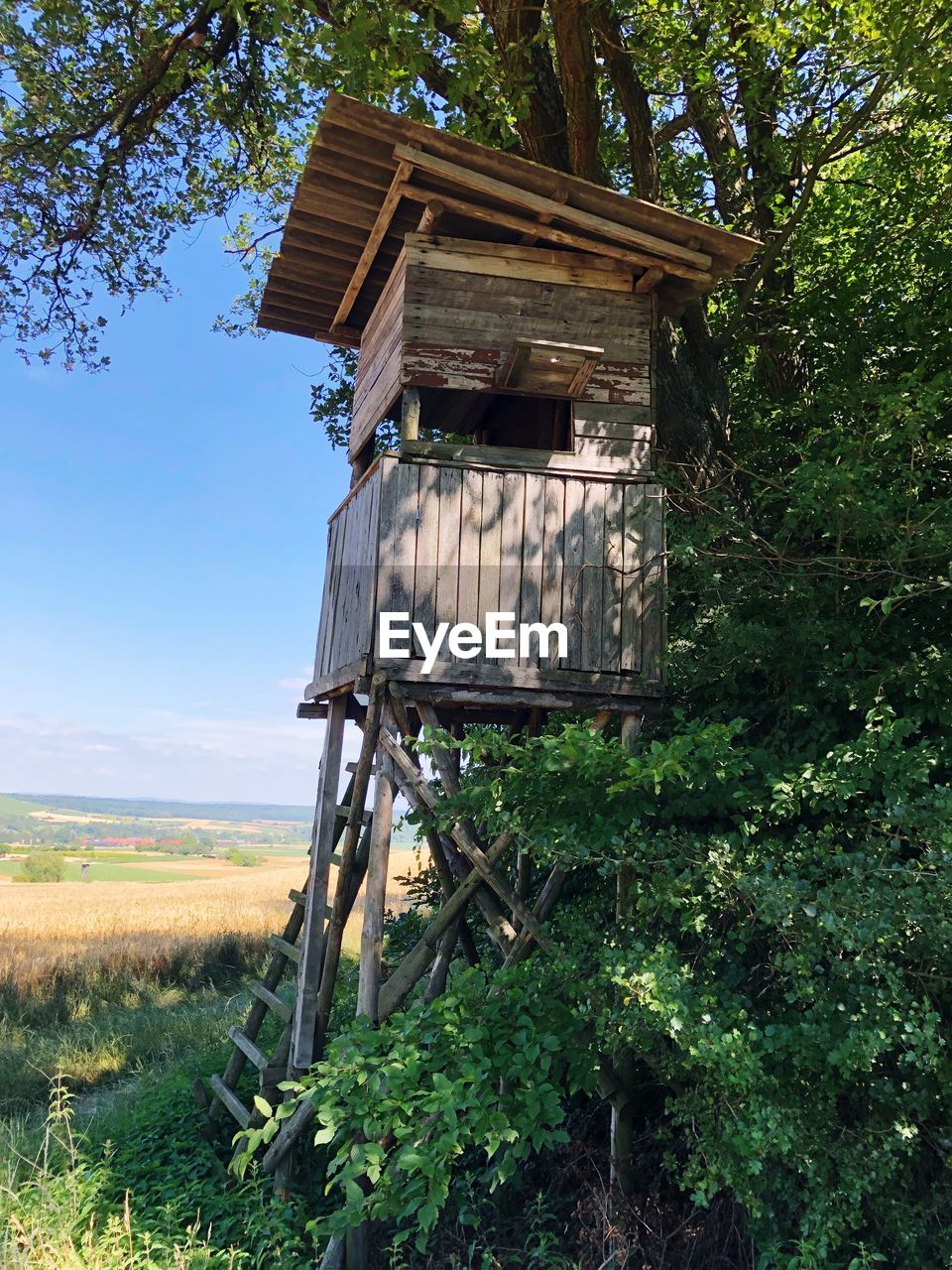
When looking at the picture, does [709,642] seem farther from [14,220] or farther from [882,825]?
[14,220]

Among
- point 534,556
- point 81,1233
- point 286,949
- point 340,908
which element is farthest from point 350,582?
point 81,1233

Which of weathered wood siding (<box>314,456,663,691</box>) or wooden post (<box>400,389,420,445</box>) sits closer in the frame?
Result: weathered wood siding (<box>314,456,663,691</box>)

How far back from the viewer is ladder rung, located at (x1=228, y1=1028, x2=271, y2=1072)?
8.12m

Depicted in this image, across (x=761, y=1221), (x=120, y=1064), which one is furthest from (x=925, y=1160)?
(x=120, y=1064)

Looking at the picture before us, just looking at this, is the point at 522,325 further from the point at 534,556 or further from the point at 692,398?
the point at 692,398

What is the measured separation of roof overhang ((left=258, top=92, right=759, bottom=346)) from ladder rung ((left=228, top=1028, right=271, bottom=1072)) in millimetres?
6930

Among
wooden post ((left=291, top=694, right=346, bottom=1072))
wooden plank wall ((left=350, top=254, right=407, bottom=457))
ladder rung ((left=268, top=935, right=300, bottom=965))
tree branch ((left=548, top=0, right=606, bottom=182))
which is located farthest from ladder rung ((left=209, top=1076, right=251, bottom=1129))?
tree branch ((left=548, top=0, right=606, bottom=182))

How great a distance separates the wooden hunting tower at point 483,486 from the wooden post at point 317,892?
0.03 metres

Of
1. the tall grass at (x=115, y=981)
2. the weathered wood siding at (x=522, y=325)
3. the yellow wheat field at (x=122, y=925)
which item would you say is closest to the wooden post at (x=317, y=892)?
the tall grass at (x=115, y=981)

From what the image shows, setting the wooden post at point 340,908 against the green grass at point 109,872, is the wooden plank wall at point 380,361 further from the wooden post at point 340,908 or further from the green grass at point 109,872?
the green grass at point 109,872

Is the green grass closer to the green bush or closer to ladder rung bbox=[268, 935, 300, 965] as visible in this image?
the green bush

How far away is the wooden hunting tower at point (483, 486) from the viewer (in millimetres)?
7023

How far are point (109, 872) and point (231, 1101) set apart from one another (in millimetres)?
60189

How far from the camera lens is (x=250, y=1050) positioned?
860cm
